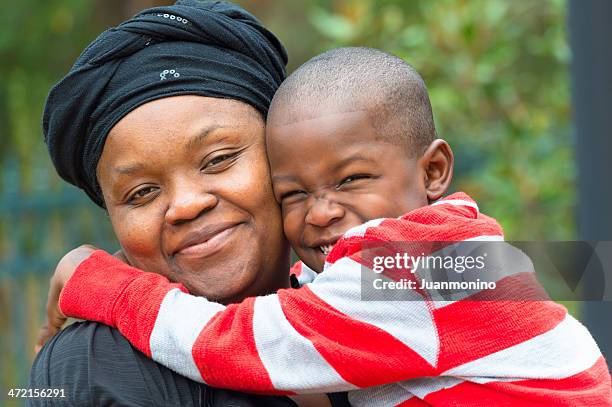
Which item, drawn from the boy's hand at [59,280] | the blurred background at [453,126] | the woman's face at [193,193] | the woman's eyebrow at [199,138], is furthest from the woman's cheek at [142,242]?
the blurred background at [453,126]

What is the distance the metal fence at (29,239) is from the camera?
277 inches

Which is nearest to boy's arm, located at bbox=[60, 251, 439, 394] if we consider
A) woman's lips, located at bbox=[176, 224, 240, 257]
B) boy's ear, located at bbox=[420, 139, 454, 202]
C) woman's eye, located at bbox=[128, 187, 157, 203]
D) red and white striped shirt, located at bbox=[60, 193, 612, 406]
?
red and white striped shirt, located at bbox=[60, 193, 612, 406]

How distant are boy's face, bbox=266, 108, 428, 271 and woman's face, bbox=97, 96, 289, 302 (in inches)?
3.3

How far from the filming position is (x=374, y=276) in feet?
6.90

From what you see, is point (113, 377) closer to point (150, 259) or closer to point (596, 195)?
point (150, 259)

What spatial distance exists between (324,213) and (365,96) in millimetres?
324

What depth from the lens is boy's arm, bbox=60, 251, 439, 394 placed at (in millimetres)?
2064

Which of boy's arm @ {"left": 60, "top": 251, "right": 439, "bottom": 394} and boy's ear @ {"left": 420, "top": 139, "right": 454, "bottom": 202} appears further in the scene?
boy's ear @ {"left": 420, "top": 139, "right": 454, "bottom": 202}

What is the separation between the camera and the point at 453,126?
7.58 metres

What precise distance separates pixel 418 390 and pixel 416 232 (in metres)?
0.36

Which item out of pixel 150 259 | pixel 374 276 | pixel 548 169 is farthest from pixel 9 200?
pixel 374 276

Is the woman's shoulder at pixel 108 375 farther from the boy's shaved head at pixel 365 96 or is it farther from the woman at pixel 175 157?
the boy's shaved head at pixel 365 96

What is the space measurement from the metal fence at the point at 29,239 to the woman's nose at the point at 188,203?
4942 millimetres

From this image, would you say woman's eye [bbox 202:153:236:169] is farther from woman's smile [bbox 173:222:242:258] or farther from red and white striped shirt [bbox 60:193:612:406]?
red and white striped shirt [bbox 60:193:612:406]
